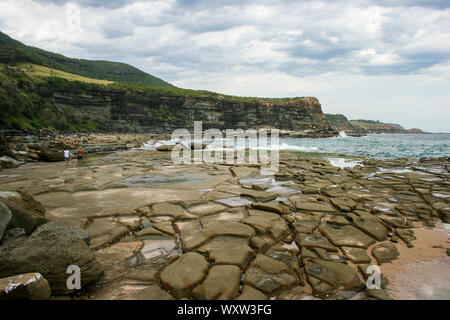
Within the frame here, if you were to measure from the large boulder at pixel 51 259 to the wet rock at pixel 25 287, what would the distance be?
205mm

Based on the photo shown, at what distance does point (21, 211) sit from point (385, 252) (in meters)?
5.10

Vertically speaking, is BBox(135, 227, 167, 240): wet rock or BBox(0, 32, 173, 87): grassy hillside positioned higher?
BBox(0, 32, 173, 87): grassy hillside

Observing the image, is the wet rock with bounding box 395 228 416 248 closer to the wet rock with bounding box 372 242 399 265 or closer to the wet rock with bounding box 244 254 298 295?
the wet rock with bounding box 372 242 399 265

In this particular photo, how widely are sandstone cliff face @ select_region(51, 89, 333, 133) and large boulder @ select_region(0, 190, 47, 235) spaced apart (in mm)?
56143

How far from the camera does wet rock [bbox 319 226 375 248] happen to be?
11.8 ft

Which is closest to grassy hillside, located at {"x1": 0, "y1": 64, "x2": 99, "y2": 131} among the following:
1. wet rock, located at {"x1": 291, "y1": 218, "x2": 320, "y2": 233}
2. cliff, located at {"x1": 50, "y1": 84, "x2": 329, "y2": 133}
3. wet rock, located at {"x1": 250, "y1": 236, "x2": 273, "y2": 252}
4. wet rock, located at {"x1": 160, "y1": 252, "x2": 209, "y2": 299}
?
cliff, located at {"x1": 50, "y1": 84, "x2": 329, "y2": 133}

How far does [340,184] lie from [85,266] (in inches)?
285

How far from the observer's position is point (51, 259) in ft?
8.01

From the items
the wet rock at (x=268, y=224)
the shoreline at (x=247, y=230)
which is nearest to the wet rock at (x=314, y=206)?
the shoreline at (x=247, y=230)

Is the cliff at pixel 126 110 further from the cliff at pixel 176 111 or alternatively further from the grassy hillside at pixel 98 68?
the grassy hillside at pixel 98 68

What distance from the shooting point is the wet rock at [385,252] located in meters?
3.18

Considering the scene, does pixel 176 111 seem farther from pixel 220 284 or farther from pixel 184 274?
pixel 220 284
